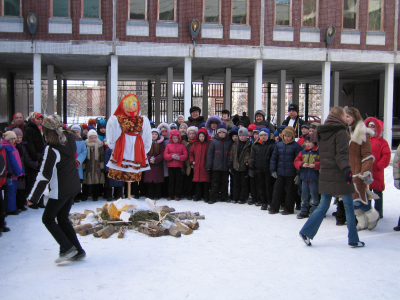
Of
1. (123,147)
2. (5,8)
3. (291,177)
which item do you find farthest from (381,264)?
(5,8)

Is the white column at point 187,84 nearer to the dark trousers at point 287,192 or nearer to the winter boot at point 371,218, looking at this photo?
the dark trousers at point 287,192

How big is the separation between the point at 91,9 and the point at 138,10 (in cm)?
180

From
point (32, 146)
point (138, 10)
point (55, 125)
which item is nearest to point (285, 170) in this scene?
point (55, 125)

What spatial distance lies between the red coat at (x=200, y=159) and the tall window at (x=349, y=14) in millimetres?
11525

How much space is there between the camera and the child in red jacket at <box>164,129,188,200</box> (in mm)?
9064

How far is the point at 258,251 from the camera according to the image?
5.44 metres

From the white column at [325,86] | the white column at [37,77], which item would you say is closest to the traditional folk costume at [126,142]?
the white column at [37,77]

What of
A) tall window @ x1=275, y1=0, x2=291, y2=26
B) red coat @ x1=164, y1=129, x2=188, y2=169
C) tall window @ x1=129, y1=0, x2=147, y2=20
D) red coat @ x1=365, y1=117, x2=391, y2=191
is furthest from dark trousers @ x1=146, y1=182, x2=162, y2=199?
tall window @ x1=275, y1=0, x2=291, y2=26

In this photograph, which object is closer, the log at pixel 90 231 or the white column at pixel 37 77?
the log at pixel 90 231

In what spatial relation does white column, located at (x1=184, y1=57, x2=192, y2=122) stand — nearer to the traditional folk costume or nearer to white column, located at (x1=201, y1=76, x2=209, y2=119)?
white column, located at (x1=201, y1=76, x2=209, y2=119)

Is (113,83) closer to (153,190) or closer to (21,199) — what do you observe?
(153,190)

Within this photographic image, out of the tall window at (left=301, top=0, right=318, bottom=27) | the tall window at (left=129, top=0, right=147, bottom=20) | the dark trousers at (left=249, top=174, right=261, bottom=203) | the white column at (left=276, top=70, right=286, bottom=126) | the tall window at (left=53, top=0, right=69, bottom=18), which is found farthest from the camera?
the white column at (left=276, top=70, right=286, bottom=126)

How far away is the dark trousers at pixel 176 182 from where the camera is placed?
30.2ft

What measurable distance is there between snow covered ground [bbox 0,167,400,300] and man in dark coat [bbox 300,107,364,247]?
30cm
